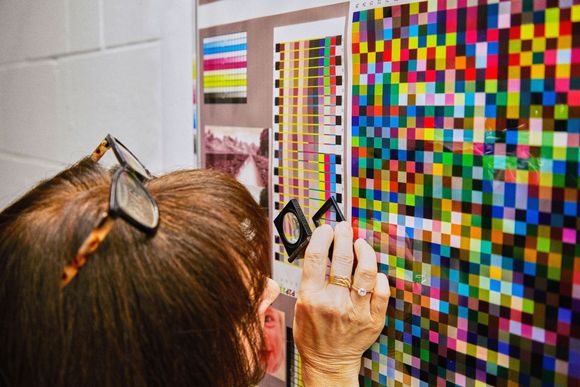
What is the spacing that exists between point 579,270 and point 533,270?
0.05 m

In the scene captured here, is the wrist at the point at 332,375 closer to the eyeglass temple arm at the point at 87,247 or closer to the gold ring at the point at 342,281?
the gold ring at the point at 342,281

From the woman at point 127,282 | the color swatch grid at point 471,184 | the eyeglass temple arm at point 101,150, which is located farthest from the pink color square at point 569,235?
the eyeglass temple arm at point 101,150

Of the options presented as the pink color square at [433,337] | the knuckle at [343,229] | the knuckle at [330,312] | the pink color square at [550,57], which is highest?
the pink color square at [550,57]

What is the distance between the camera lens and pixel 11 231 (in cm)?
63

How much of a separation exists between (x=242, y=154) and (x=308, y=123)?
0.59ft

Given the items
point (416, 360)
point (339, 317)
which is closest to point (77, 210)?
point (339, 317)

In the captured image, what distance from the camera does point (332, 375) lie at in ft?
2.43

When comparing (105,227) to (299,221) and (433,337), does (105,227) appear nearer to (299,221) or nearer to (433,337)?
(299,221)

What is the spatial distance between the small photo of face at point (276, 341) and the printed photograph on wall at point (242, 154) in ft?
0.62

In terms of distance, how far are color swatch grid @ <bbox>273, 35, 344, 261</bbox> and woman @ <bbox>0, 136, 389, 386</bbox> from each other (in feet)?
0.55

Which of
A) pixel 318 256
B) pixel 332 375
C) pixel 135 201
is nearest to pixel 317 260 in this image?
pixel 318 256

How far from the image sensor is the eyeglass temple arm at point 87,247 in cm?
55

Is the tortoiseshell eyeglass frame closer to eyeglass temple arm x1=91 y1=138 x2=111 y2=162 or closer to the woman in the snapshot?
the woman

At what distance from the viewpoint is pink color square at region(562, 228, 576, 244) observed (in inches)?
21.8
